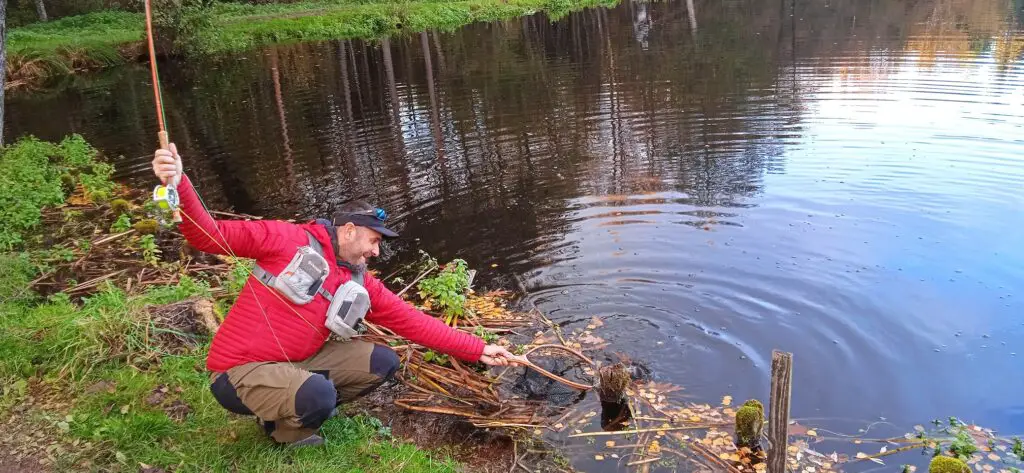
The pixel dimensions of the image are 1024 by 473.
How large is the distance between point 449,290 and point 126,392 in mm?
3235

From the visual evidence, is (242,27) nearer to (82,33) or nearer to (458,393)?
(82,33)

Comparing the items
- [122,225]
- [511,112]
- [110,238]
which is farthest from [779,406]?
[511,112]

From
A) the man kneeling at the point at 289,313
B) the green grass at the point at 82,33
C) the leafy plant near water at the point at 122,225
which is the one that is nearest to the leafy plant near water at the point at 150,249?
the leafy plant near water at the point at 122,225

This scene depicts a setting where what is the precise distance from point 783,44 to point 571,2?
23.2m

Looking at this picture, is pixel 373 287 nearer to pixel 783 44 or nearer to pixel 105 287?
pixel 105 287

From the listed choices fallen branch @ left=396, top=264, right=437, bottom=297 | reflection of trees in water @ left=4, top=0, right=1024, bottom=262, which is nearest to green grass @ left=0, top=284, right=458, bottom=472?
fallen branch @ left=396, top=264, right=437, bottom=297

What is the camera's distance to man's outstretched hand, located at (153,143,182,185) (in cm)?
359

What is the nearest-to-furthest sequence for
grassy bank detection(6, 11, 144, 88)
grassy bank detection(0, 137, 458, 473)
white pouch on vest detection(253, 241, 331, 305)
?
white pouch on vest detection(253, 241, 331, 305) < grassy bank detection(0, 137, 458, 473) < grassy bank detection(6, 11, 144, 88)

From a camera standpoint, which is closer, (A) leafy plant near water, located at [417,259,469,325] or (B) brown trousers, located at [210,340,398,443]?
(B) brown trousers, located at [210,340,398,443]

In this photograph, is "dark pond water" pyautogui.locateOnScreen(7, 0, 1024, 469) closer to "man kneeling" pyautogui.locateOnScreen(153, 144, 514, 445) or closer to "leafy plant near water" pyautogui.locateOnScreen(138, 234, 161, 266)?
"leafy plant near water" pyautogui.locateOnScreen(138, 234, 161, 266)

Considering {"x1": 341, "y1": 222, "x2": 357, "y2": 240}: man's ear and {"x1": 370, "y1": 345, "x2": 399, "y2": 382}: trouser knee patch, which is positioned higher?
{"x1": 341, "y1": 222, "x2": 357, "y2": 240}: man's ear

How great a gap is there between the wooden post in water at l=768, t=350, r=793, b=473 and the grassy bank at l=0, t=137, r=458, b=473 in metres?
2.21

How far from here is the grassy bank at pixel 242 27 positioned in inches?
1199

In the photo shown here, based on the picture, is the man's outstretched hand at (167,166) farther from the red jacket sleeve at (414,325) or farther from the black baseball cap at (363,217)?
the red jacket sleeve at (414,325)
